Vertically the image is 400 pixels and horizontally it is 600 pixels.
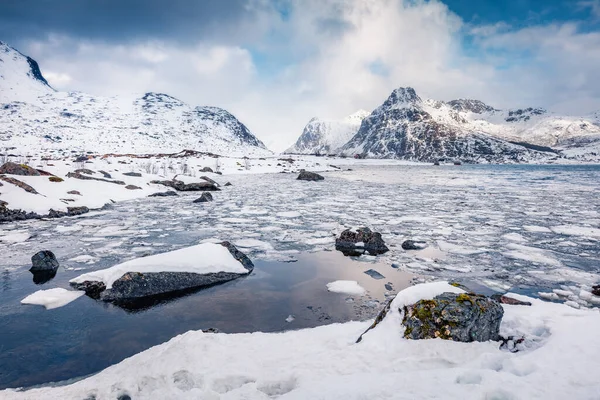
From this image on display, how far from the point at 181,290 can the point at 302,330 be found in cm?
309

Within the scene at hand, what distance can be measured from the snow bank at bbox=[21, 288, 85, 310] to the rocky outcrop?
0.24m

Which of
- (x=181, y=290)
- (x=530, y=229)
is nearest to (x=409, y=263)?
(x=181, y=290)

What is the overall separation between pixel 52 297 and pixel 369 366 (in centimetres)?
618

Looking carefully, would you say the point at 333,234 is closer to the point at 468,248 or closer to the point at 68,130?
the point at 468,248

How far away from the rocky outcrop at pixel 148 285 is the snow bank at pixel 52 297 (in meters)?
0.24

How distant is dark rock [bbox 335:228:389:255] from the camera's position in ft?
30.9

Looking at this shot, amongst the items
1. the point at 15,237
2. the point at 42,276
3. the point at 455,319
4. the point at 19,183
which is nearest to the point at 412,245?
the point at 455,319

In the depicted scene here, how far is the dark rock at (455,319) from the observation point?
4.11 meters

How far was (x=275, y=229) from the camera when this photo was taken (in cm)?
1246

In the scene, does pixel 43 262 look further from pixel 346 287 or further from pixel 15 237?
pixel 346 287

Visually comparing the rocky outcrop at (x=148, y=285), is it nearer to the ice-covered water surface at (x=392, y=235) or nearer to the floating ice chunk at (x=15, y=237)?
the ice-covered water surface at (x=392, y=235)

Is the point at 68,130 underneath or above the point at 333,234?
Result: above

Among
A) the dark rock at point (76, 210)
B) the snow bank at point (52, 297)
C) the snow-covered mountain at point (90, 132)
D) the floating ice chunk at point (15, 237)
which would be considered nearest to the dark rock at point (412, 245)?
the snow bank at point (52, 297)

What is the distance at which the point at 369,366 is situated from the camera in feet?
12.8
